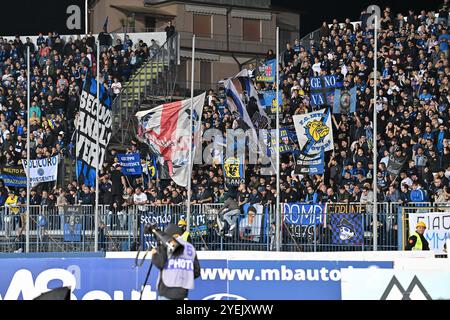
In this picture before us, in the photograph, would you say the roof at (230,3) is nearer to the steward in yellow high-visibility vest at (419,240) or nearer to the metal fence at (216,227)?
the metal fence at (216,227)

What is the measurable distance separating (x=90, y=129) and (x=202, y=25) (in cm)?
2922

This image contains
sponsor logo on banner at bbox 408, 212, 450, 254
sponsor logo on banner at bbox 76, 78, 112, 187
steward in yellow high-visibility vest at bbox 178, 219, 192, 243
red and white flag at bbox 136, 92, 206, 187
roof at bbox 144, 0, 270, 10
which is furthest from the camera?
roof at bbox 144, 0, 270, 10

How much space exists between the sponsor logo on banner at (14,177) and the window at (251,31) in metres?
27.6

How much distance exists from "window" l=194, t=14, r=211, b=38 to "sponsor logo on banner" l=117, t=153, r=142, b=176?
25.5 metres

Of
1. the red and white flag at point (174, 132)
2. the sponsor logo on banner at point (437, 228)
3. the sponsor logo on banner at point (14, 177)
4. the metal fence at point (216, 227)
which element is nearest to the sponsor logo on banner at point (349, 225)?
the metal fence at point (216, 227)

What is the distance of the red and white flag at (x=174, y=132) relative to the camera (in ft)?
99.3

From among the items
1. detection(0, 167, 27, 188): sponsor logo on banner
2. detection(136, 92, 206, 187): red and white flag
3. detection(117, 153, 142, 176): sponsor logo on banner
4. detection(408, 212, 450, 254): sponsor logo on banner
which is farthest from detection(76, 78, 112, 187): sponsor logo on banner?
detection(408, 212, 450, 254): sponsor logo on banner

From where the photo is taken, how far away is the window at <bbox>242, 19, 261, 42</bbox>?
59062 mm

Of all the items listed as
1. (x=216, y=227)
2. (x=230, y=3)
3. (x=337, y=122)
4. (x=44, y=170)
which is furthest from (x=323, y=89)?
(x=230, y=3)

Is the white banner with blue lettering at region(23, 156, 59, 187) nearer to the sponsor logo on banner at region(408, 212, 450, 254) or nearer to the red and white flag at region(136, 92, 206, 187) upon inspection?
the red and white flag at region(136, 92, 206, 187)

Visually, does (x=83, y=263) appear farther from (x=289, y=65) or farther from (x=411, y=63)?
(x=289, y=65)

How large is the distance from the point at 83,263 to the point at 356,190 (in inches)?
353

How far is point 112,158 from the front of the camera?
3497cm
